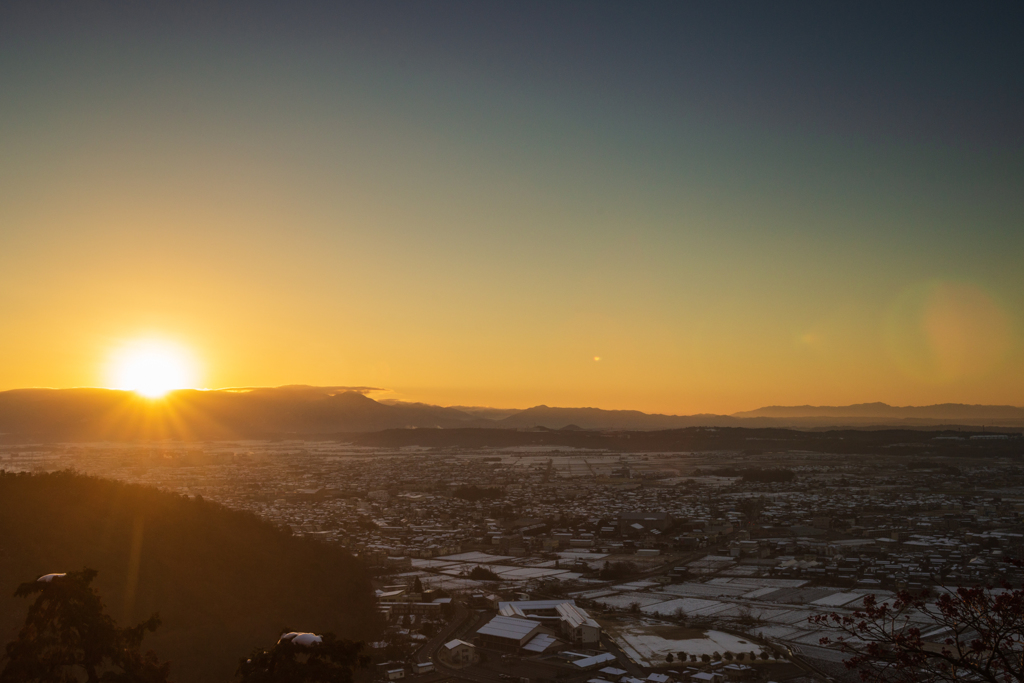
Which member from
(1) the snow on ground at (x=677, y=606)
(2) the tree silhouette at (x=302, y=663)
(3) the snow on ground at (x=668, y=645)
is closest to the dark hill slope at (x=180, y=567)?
(3) the snow on ground at (x=668, y=645)

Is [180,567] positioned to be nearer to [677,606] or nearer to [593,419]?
[677,606]

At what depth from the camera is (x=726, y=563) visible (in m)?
24.9

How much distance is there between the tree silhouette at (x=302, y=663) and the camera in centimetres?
507

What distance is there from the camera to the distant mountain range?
8412 cm

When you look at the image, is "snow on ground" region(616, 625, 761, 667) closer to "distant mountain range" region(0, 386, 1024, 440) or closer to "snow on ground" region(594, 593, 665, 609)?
"snow on ground" region(594, 593, 665, 609)

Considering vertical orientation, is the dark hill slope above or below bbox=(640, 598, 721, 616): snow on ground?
above

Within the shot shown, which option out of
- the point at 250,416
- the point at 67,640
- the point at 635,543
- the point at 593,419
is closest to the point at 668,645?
the point at 67,640

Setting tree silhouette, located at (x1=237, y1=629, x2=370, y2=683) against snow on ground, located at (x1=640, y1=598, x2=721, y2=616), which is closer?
tree silhouette, located at (x1=237, y1=629, x2=370, y2=683)

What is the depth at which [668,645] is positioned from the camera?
15.4 meters

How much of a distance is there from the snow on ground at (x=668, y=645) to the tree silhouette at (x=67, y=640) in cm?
1095

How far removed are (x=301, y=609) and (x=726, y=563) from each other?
51.2ft

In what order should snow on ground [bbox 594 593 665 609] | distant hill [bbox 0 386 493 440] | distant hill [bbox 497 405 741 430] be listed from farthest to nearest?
distant hill [bbox 497 405 741 430] → distant hill [bbox 0 386 493 440] → snow on ground [bbox 594 593 665 609]

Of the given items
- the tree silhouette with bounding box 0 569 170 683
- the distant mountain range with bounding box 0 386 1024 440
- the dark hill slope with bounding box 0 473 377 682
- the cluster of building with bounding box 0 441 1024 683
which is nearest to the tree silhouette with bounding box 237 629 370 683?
the tree silhouette with bounding box 0 569 170 683

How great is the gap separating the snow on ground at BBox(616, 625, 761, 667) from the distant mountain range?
77.4 meters
